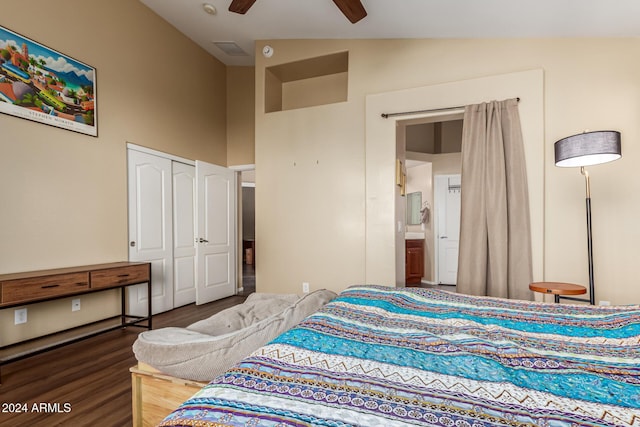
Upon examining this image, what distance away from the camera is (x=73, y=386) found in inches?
90.0

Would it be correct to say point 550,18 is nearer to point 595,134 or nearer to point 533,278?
point 595,134

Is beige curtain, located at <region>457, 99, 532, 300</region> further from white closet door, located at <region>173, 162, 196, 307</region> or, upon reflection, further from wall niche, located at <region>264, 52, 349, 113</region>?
white closet door, located at <region>173, 162, 196, 307</region>

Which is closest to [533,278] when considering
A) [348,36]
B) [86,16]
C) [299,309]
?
[299,309]

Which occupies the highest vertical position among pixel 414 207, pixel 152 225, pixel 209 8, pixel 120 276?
pixel 209 8

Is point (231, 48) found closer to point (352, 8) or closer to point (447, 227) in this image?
point (352, 8)

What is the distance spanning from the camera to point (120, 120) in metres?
3.71

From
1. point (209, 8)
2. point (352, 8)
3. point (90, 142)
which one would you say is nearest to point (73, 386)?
point (90, 142)

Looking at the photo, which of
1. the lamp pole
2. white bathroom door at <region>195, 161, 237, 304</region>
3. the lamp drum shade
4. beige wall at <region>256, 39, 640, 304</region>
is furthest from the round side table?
white bathroom door at <region>195, 161, 237, 304</region>

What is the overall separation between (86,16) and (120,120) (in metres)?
1.01

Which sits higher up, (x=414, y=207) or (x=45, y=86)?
(x=45, y=86)

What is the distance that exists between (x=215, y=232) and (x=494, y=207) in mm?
3742

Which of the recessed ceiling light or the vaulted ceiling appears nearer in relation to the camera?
the vaulted ceiling

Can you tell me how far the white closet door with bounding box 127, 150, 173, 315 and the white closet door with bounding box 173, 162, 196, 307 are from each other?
0.10m

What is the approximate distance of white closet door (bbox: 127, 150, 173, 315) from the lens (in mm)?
3861
